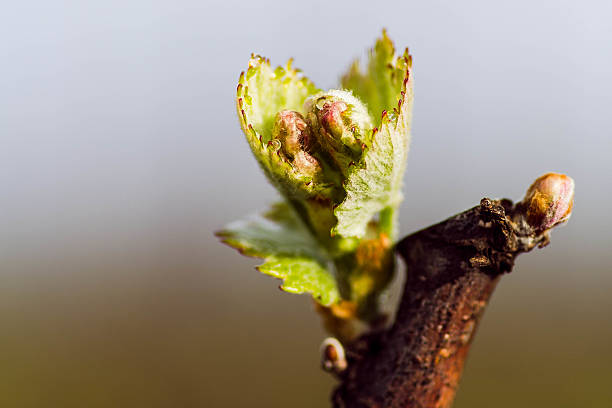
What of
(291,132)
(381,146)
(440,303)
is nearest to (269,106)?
(291,132)

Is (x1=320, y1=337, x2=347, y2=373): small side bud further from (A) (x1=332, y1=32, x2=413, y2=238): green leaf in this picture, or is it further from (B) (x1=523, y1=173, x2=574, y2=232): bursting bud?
(B) (x1=523, y1=173, x2=574, y2=232): bursting bud

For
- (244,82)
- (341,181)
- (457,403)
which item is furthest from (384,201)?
(457,403)

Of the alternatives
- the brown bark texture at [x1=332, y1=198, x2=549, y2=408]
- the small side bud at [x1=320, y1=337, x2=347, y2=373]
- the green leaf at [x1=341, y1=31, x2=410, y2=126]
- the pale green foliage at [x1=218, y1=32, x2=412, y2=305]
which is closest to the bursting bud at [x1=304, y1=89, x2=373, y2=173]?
the pale green foliage at [x1=218, y1=32, x2=412, y2=305]

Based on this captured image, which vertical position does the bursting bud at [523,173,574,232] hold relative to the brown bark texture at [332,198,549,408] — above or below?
above

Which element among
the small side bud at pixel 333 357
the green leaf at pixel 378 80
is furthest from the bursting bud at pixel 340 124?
the small side bud at pixel 333 357

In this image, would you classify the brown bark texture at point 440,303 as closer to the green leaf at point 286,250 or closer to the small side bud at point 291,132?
the green leaf at point 286,250
